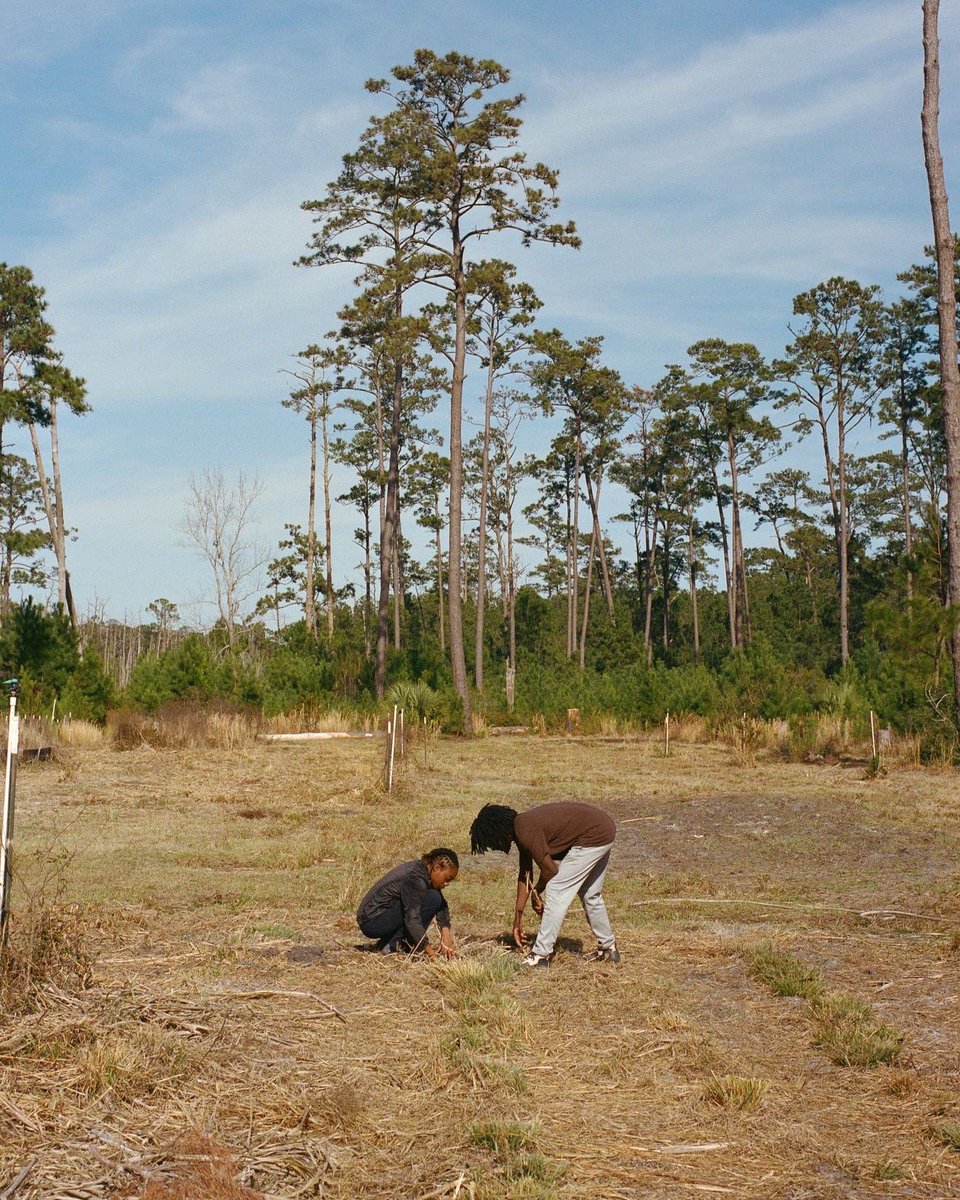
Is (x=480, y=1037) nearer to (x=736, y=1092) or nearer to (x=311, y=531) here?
(x=736, y=1092)

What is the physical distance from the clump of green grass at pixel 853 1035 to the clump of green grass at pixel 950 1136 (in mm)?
894

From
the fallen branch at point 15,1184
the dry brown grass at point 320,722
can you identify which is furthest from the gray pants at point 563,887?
the dry brown grass at point 320,722

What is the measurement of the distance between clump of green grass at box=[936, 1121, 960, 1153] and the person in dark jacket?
339 centimetres

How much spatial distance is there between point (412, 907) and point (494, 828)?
0.74 metres

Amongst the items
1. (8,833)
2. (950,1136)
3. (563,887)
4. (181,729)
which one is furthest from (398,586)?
(950,1136)

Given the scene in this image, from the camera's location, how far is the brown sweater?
25.5ft

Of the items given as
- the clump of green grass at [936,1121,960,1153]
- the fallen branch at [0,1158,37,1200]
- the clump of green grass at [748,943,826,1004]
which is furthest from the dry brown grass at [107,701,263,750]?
the clump of green grass at [936,1121,960,1153]

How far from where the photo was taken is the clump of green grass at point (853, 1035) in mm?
5977

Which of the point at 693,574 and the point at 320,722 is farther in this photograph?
the point at 693,574

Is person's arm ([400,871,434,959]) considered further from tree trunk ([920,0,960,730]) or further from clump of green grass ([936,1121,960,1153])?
tree trunk ([920,0,960,730])

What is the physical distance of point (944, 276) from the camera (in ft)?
63.8

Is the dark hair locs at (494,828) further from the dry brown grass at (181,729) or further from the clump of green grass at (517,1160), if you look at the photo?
the dry brown grass at (181,729)

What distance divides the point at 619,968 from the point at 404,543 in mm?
57276

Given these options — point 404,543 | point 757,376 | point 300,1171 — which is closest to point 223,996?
point 300,1171
